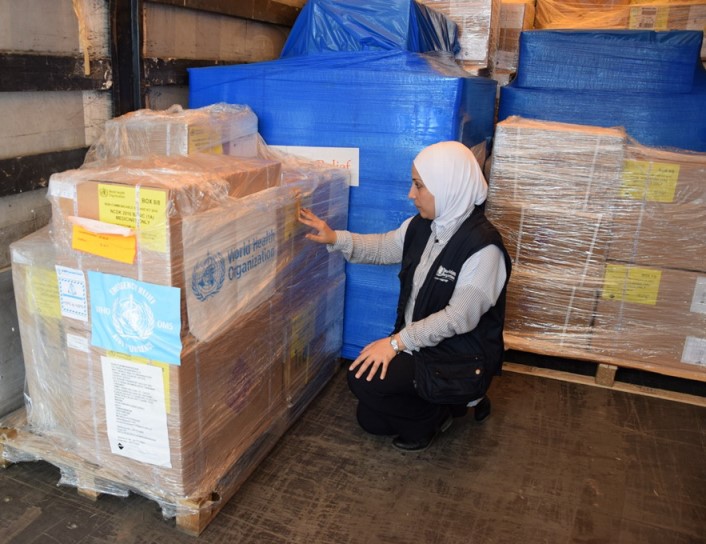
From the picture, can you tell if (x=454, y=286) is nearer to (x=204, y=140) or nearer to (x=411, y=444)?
(x=411, y=444)

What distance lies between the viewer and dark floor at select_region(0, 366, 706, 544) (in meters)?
2.04

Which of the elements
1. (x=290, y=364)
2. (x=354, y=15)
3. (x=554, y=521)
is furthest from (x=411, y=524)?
(x=354, y=15)

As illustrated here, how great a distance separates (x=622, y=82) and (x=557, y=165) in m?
1.20

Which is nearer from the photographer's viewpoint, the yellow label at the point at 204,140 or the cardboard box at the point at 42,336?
the cardboard box at the point at 42,336

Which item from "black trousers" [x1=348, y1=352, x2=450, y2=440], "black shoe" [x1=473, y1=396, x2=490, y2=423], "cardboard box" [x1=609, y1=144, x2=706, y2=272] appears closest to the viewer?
"black trousers" [x1=348, y1=352, x2=450, y2=440]

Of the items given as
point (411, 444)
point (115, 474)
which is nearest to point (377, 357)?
point (411, 444)

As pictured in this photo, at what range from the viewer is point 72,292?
6.12 ft

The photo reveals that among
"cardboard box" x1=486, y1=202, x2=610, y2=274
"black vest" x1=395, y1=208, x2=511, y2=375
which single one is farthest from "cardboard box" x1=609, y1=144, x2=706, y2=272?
"black vest" x1=395, y1=208, x2=511, y2=375

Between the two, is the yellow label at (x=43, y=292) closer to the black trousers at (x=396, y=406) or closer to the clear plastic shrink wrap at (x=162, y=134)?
the clear plastic shrink wrap at (x=162, y=134)

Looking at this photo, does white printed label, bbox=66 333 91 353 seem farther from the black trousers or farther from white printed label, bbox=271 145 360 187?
white printed label, bbox=271 145 360 187

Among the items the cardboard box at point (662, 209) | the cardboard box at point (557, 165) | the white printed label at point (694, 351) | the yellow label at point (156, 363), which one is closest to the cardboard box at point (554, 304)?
the cardboard box at point (662, 209)

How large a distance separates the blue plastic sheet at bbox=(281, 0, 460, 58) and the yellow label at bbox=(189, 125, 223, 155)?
0.91 meters

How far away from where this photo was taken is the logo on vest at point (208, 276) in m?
1.77

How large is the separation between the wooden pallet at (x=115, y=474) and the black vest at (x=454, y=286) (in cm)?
78
